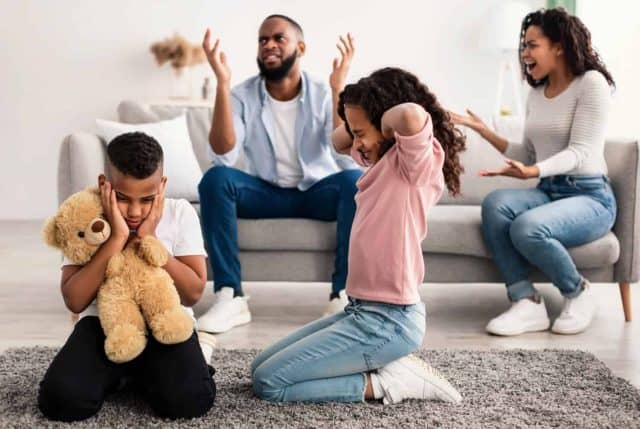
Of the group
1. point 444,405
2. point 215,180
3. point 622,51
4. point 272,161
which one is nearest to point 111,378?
point 444,405

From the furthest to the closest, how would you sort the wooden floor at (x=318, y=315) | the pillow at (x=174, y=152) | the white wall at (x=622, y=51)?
the white wall at (x=622, y=51)
the pillow at (x=174, y=152)
the wooden floor at (x=318, y=315)

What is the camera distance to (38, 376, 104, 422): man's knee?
6.09ft

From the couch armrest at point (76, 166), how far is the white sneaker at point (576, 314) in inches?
64.6

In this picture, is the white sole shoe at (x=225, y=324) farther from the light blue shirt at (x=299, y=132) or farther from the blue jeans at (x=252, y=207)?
the light blue shirt at (x=299, y=132)

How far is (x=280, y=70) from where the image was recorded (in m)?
3.08

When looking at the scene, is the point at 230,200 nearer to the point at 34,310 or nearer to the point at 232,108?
the point at 232,108

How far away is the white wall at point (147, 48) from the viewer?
17.5 feet

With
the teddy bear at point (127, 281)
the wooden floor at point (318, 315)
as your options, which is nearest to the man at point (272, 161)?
the wooden floor at point (318, 315)

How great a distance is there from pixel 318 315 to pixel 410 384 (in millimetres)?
1068

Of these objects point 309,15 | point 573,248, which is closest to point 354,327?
point 573,248

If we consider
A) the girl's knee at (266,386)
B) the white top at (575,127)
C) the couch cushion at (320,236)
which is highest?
the white top at (575,127)

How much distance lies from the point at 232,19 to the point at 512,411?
3.89 metres

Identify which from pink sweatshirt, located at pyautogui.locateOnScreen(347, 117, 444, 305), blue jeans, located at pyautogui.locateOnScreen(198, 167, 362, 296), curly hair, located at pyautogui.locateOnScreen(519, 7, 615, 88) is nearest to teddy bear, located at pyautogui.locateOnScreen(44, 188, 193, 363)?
pink sweatshirt, located at pyautogui.locateOnScreen(347, 117, 444, 305)

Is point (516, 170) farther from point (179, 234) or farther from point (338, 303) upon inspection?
point (179, 234)
